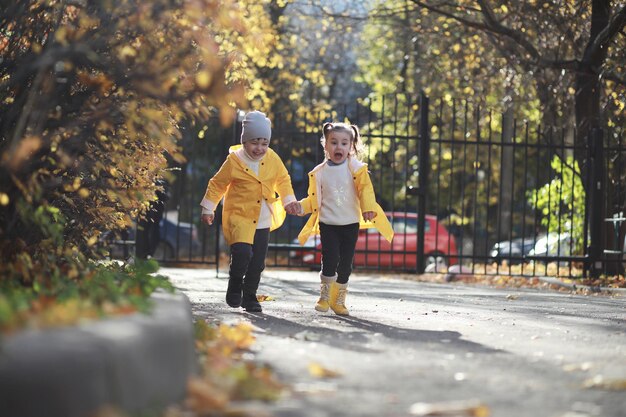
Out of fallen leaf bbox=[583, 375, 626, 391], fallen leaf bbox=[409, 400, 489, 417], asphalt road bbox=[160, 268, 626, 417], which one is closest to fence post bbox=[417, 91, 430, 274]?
asphalt road bbox=[160, 268, 626, 417]

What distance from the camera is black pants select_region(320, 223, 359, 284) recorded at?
8.82 metres

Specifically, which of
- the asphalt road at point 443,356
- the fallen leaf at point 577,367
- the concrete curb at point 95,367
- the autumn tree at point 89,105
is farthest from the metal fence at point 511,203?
the concrete curb at point 95,367

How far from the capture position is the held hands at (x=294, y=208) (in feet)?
28.4

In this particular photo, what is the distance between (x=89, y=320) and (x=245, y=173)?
4.89m

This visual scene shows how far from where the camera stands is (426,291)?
12.6 metres

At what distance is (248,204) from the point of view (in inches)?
344

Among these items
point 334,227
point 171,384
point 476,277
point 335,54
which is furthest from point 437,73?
point 171,384

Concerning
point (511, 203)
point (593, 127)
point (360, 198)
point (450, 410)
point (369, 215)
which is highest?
point (593, 127)

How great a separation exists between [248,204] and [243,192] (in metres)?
0.11

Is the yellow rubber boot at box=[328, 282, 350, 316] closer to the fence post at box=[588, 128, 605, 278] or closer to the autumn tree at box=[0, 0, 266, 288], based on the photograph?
the autumn tree at box=[0, 0, 266, 288]

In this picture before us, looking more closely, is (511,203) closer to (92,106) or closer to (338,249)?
(338,249)

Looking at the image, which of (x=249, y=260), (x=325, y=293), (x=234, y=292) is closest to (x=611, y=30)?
(x=325, y=293)

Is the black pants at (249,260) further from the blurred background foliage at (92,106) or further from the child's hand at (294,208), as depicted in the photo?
the blurred background foliage at (92,106)

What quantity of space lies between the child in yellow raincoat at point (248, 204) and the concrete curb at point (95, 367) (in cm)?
432
